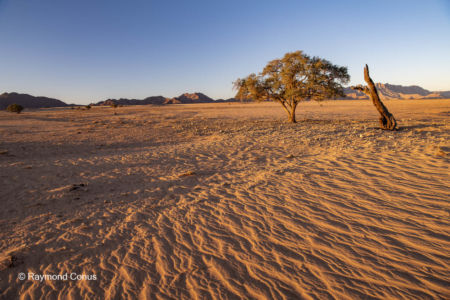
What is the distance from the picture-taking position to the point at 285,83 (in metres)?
16.7

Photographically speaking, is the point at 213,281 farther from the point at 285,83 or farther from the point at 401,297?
the point at 285,83

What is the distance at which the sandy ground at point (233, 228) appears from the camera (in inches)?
101

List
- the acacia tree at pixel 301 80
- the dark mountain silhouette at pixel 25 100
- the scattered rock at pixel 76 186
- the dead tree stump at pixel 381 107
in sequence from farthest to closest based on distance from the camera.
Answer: the dark mountain silhouette at pixel 25 100 < the acacia tree at pixel 301 80 < the dead tree stump at pixel 381 107 < the scattered rock at pixel 76 186

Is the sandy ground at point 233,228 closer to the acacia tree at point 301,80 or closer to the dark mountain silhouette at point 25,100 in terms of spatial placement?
the acacia tree at point 301,80

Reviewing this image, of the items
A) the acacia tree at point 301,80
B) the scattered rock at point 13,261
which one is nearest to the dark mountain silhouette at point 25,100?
the acacia tree at point 301,80

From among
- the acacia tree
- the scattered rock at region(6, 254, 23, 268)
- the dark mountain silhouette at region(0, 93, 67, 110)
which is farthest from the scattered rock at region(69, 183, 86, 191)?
the dark mountain silhouette at region(0, 93, 67, 110)

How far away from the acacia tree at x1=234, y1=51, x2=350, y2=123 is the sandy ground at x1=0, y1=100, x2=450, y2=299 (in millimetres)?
9600

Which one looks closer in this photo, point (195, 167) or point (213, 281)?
point (213, 281)

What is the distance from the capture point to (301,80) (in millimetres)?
16359

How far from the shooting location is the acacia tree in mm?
15586

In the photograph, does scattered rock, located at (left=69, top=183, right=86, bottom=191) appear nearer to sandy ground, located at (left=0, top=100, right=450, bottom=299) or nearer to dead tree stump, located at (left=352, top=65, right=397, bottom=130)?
sandy ground, located at (left=0, top=100, right=450, bottom=299)

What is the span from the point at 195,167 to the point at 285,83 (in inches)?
498

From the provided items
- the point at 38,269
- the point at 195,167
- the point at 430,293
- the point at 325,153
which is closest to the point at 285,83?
the point at 325,153

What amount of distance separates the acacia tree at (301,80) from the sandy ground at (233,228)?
9.60 metres
